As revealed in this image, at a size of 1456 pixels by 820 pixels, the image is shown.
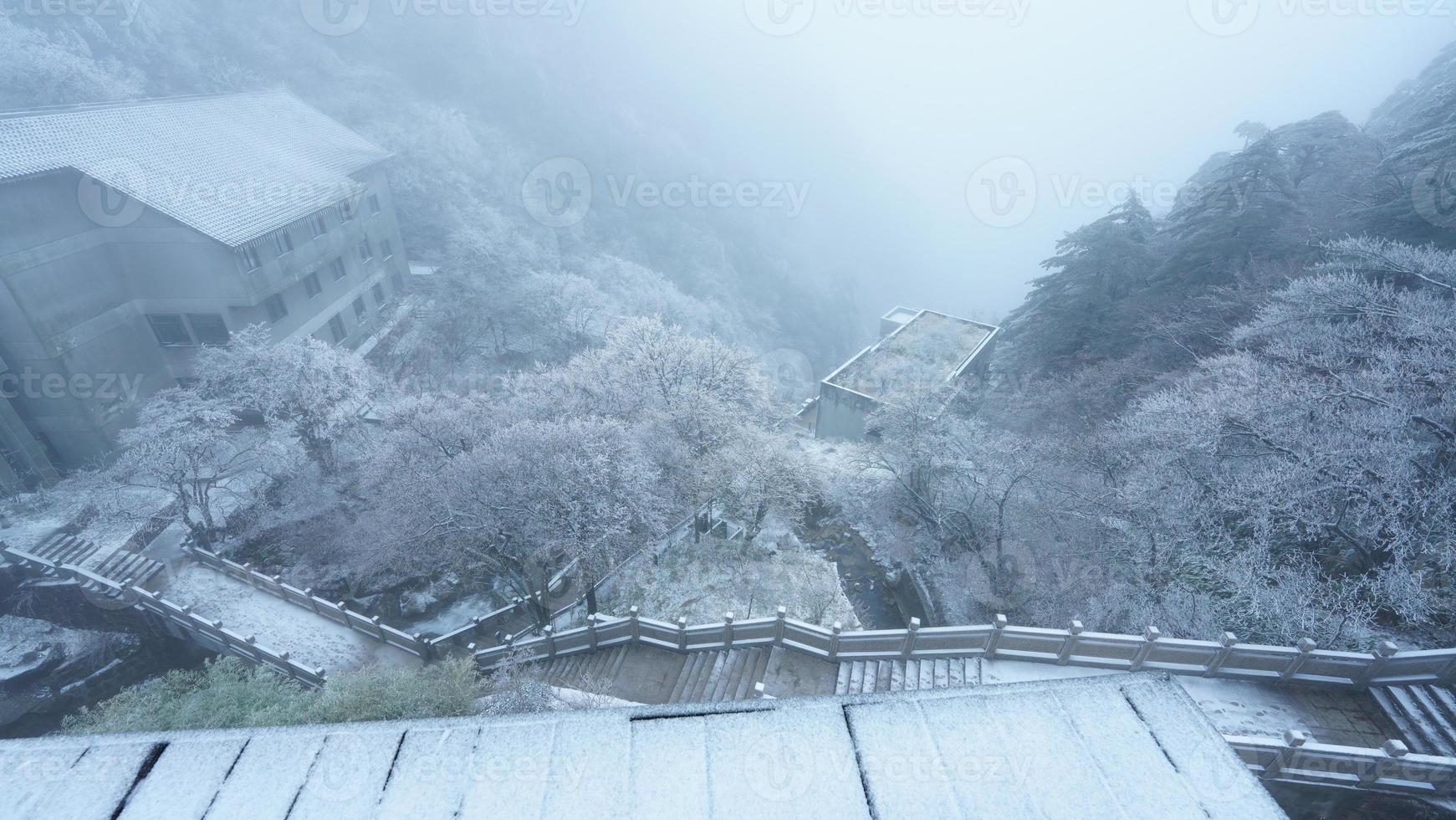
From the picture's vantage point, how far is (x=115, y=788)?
6.67 m

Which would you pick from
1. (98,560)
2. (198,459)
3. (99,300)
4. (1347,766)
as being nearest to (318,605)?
(198,459)

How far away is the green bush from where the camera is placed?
10188mm

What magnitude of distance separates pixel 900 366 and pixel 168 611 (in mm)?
30074

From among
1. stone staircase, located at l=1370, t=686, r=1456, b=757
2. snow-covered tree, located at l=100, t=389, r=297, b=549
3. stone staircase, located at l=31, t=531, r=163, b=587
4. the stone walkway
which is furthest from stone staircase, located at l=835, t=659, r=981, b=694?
stone staircase, located at l=31, t=531, r=163, b=587

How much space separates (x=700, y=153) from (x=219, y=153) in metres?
51.2

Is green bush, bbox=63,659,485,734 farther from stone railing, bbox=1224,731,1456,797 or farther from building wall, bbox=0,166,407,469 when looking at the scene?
building wall, bbox=0,166,407,469

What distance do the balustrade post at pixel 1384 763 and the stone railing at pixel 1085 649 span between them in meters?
1.91

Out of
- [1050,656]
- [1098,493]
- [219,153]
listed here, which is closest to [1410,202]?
[1098,493]

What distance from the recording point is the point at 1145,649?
414 inches

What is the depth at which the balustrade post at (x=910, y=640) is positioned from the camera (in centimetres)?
1158

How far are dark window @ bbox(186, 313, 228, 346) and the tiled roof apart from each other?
395cm

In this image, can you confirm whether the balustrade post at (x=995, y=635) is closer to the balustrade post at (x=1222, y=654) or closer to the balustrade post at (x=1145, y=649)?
the balustrade post at (x=1145, y=649)

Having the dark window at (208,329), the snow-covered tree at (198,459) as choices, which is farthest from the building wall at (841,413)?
the dark window at (208,329)

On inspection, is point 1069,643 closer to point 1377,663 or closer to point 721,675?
point 1377,663
